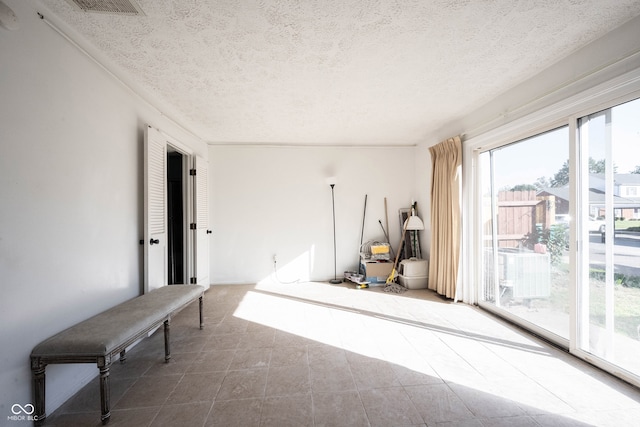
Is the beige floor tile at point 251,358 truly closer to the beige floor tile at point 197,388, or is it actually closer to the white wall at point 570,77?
the beige floor tile at point 197,388

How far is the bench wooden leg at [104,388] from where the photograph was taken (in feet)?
4.88

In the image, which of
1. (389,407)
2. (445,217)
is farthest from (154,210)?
(445,217)

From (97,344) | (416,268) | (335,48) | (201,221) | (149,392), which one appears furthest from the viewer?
(416,268)

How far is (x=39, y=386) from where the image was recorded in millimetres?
1500

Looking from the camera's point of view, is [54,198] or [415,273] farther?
[415,273]

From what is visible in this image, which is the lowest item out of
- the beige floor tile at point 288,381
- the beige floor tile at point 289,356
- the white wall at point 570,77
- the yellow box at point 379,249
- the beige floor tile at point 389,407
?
the beige floor tile at point 289,356

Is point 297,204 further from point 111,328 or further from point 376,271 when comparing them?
point 111,328

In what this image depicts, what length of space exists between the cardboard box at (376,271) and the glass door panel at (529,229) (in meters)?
1.49

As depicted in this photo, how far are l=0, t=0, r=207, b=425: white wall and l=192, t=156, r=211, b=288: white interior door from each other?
1542 millimetres

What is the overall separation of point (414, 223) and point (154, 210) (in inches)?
151

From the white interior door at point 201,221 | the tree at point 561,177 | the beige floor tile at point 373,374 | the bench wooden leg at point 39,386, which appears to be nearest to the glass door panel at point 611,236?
the tree at point 561,177

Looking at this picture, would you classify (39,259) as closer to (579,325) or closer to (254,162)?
(254,162)

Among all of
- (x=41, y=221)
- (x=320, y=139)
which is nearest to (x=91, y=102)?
(x=41, y=221)

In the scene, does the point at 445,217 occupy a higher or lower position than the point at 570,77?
lower
